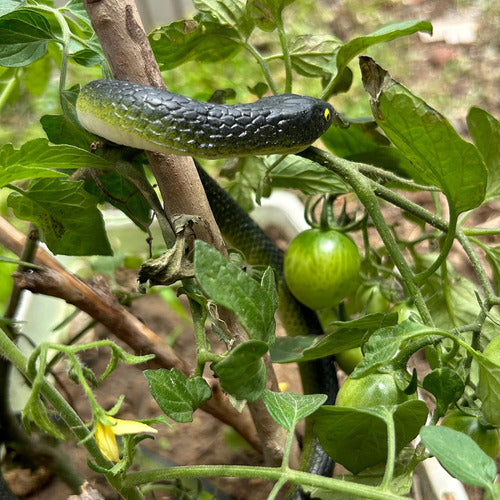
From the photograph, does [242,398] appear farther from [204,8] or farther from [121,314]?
[204,8]

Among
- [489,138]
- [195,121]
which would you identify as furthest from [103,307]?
[489,138]

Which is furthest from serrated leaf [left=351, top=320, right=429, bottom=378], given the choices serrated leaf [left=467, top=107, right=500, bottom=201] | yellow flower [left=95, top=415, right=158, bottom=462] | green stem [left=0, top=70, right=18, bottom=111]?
green stem [left=0, top=70, right=18, bottom=111]

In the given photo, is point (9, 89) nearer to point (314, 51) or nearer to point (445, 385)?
point (314, 51)

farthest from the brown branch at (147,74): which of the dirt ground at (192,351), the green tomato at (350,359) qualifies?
the dirt ground at (192,351)

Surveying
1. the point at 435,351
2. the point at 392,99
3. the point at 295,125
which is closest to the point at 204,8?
the point at 295,125

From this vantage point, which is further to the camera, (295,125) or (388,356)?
(295,125)

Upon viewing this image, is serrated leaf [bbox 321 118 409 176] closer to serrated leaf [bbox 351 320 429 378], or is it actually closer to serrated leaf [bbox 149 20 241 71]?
serrated leaf [bbox 149 20 241 71]
